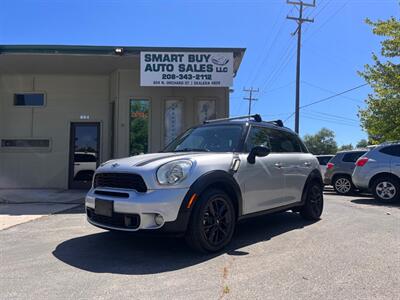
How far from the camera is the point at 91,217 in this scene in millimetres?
5324

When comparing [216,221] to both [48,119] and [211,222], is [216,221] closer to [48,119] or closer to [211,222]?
[211,222]

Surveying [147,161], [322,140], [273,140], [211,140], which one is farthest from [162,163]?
[322,140]

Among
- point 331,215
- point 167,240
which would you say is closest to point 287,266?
point 167,240

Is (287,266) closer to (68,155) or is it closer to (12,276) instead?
(12,276)

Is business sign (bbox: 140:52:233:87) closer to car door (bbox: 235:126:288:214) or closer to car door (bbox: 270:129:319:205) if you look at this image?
car door (bbox: 270:129:319:205)

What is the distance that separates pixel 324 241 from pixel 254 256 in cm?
136

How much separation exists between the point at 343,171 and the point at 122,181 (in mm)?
10560

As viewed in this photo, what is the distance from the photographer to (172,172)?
476 centimetres

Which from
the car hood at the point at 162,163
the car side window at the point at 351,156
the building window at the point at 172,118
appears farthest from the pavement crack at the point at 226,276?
the car side window at the point at 351,156

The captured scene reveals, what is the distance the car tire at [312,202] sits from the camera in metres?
7.21

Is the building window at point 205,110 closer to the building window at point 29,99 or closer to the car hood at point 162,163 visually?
the building window at point 29,99

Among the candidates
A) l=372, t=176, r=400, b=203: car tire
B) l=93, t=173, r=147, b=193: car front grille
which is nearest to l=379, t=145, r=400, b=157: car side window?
l=372, t=176, r=400, b=203: car tire

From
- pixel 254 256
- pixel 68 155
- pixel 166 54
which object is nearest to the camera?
pixel 254 256

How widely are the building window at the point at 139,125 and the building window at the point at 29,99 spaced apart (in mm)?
3394
